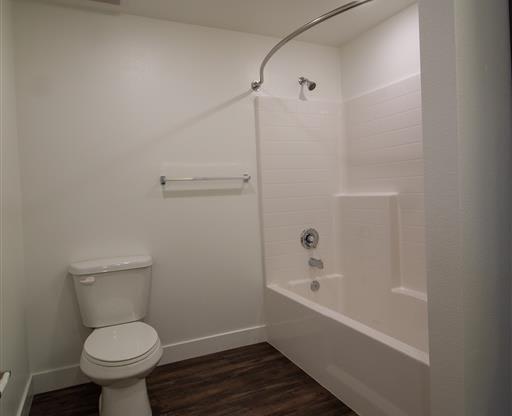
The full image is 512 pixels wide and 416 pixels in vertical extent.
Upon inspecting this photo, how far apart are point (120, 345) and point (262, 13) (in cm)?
221

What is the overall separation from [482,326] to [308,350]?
1.22m

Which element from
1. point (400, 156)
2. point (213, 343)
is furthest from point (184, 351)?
point (400, 156)

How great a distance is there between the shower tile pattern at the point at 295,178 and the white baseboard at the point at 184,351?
17.6 inches

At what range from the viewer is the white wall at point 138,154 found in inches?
85.0

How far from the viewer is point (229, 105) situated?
2.62 meters

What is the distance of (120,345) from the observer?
1.82 meters

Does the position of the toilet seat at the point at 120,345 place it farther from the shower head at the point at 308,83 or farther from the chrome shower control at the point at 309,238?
the shower head at the point at 308,83

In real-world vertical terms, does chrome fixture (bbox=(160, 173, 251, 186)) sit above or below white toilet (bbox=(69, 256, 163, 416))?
above

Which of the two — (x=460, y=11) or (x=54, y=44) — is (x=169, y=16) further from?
(x=460, y=11)

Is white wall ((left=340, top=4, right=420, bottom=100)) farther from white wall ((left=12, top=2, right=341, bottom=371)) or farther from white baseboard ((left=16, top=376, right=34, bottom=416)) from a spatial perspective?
white baseboard ((left=16, top=376, right=34, bottom=416))

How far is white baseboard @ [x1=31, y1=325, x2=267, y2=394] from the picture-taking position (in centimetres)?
217

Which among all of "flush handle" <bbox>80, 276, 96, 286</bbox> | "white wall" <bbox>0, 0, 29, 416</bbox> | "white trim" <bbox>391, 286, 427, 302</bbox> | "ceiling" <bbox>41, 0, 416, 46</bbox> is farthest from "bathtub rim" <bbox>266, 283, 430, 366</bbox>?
"ceiling" <bbox>41, 0, 416, 46</bbox>

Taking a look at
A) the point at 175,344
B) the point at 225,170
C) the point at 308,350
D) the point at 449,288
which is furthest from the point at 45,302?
the point at 449,288

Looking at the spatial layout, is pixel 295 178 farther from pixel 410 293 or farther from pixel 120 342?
pixel 120 342
